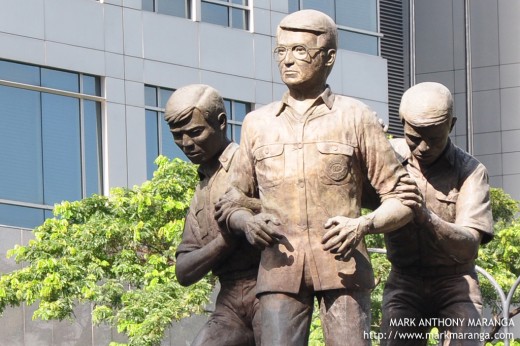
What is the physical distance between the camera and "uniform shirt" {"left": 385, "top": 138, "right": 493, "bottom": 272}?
13.1 metres

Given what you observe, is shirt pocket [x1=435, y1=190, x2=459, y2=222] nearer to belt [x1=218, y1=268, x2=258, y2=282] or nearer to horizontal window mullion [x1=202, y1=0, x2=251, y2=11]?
belt [x1=218, y1=268, x2=258, y2=282]

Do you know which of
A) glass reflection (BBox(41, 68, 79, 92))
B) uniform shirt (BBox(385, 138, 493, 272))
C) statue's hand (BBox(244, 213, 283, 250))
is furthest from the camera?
glass reflection (BBox(41, 68, 79, 92))

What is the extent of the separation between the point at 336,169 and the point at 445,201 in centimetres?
160

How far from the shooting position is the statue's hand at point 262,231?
460 inches

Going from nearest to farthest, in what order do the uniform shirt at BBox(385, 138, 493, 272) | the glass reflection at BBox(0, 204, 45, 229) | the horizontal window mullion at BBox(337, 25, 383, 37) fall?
the uniform shirt at BBox(385, 138, 493, 272) < the glass reflection at BBox(0, 204, 45, 229) < the horizontal window mullion at BBox(337, 25, 383, 37)

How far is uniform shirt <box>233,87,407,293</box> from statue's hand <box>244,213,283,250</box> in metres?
0.13

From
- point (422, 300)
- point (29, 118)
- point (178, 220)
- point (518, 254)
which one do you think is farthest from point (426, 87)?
point (29, 118)

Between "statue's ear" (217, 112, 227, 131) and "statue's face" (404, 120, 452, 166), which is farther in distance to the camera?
"statue's ear" (217, 112, 227, 131)

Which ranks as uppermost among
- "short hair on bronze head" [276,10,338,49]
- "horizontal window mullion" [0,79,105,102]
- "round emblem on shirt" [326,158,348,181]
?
"horizontal window mullion" [0,79,105,102]

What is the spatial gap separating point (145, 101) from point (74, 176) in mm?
2302

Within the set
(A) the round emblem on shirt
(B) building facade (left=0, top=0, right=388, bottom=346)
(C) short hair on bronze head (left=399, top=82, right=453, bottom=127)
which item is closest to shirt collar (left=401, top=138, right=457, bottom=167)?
(C) short hair on bronze head (left=399, top=82, right=453, bottom=127)

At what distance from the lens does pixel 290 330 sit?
38.9 ft

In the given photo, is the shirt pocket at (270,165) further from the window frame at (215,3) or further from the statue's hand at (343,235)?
the window frame at (215,3)

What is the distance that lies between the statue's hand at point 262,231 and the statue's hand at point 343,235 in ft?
1.11
